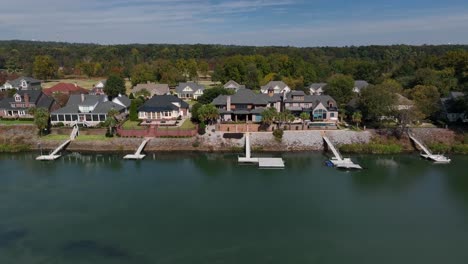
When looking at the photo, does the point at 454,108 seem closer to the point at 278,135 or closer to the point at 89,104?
the point at 278,135

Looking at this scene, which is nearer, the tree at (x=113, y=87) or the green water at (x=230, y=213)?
the green water at (x=230, y=213)

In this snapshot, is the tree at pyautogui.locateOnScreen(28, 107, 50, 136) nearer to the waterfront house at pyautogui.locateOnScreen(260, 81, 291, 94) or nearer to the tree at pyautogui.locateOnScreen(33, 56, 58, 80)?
the waterfront house at pyautogui.locateOnScreen(260, 81, 291, 94)

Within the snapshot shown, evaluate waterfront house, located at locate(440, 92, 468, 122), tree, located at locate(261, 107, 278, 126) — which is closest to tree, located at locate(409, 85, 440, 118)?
waterfront house, located at locate(440, 92, 468, 122)

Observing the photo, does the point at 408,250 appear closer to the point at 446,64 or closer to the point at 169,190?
the point at 169,190

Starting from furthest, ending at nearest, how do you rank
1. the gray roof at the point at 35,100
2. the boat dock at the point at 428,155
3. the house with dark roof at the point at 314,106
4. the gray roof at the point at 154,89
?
the gray roof at the point at 154,89
the gray roof at the point at 35,100
the house with dark roof at the point at 314,106
the boat dock at the point at 428,155

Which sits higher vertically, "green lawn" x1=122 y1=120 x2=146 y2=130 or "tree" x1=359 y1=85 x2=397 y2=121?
"tree" x1=359 y1=85 x2=397 y2=121

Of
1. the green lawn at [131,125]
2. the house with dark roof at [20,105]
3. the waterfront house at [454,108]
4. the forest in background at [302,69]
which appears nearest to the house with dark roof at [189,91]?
the forest in background at [302,69]

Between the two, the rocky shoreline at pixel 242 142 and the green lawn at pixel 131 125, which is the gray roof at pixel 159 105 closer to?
the green lawn at pixel 131 125
